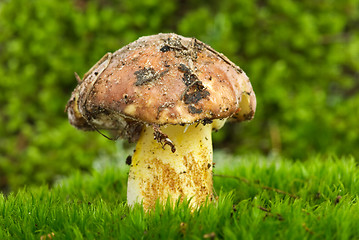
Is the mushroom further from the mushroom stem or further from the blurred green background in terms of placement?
the blurred green background

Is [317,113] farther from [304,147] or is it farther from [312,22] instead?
[312,22]

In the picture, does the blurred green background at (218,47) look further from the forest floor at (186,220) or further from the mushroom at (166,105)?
the forest floor at (186,220)

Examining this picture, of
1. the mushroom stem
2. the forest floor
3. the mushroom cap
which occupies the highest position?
the mushroom cap

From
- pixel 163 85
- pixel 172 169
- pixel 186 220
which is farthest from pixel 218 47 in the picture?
pixel 186 220

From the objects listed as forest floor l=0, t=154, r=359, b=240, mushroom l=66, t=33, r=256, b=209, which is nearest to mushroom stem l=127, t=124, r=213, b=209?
mushroom l=66, t=33, r=256, b=209

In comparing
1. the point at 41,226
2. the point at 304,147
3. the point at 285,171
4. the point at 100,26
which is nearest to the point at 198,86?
the point at 41,226

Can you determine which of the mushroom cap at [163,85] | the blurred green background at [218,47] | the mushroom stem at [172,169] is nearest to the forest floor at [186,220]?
the mushroom stem at [172,169]

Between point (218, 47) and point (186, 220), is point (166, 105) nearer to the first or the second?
point (186, 220)
